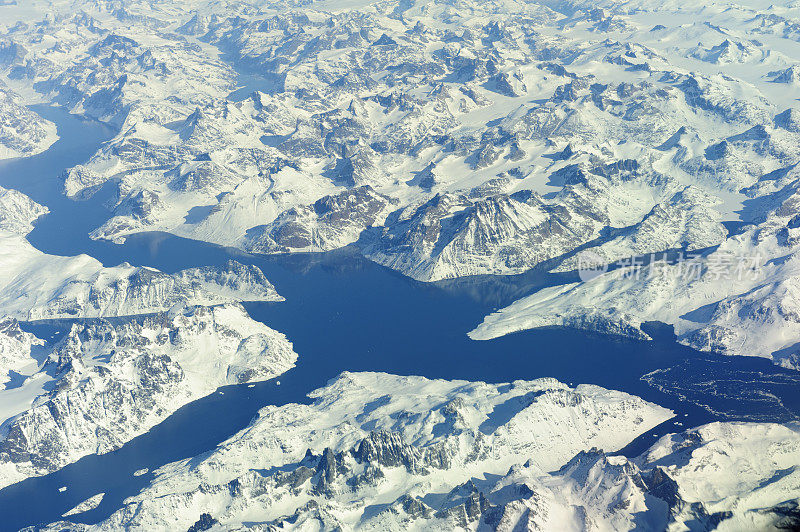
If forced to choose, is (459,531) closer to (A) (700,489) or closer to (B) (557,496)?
(B) (557,496)

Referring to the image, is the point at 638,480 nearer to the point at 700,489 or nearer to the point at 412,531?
the point at 700,489

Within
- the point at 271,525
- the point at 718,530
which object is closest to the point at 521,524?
the point at 718,530

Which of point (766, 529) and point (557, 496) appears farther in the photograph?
point (557, 496)

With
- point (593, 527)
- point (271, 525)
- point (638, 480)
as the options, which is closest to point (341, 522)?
point (271, 525)

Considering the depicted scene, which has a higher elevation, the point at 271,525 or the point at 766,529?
the point at 766,529

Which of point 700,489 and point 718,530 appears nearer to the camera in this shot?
point 718,530

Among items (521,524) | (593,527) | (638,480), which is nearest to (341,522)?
(521,524)

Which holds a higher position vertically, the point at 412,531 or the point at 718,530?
the point at 718,530

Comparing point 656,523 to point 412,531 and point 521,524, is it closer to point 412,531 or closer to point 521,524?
point 521,524
